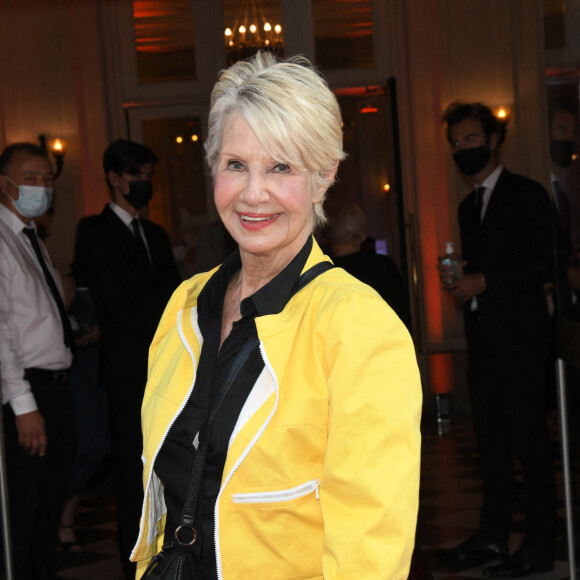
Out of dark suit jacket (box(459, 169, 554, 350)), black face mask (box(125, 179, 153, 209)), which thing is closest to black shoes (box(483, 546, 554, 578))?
dark suit jacket (box(459, 169, 554, 350))

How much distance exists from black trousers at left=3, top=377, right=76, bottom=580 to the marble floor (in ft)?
1.81

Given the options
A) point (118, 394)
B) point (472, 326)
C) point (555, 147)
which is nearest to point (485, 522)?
point (472, 326)

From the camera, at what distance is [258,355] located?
155 cm

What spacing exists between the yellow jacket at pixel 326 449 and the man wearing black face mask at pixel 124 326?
258 cm

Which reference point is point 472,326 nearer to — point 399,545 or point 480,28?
point 399,545

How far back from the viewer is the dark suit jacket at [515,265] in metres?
4.14

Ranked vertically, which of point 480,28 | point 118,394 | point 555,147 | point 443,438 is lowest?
point 443,438

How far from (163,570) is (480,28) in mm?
7956

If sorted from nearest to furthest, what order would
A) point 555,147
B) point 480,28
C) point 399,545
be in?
point 399,545 → point 555,147 → point 480,28

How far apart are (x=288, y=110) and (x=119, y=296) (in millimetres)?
2603

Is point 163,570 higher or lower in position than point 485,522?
higher

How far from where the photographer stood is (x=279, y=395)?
57.7 inches

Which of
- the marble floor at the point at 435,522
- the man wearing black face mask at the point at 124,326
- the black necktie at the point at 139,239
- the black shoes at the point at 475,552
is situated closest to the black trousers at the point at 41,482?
the man wearing black face mask at the point at 124,326

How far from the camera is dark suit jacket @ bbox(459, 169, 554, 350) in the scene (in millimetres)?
4141
